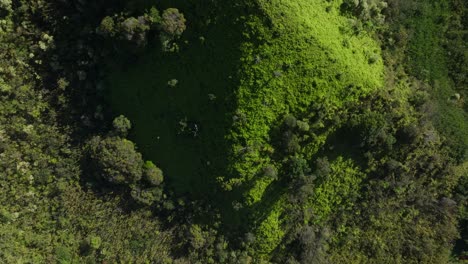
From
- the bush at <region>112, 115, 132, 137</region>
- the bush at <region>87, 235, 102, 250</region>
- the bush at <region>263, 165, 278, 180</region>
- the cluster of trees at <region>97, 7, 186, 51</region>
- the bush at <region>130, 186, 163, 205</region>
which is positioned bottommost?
the bush at <region>87, 235, 102, 250</region>

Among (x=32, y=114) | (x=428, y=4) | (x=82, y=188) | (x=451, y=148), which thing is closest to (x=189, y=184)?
(x=82, y=188)

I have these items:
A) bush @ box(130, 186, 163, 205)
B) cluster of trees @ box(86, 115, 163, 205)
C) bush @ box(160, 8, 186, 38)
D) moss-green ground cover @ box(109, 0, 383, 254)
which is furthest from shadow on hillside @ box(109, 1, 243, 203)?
bush @ box(130, 186, 163, 205)

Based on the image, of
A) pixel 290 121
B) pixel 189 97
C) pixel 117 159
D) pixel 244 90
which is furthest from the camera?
pixel 117 159

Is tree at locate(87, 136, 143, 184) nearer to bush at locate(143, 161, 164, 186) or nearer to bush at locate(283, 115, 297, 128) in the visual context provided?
bush at locate(143, 161, 164, 186)

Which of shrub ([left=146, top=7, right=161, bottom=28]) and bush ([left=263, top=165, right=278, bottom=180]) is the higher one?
shrub ([left=146, top=7, right=161, bottom=28])

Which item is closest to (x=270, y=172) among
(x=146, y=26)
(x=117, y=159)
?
(x=117, y=159)

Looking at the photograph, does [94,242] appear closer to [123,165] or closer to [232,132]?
[123,165]
